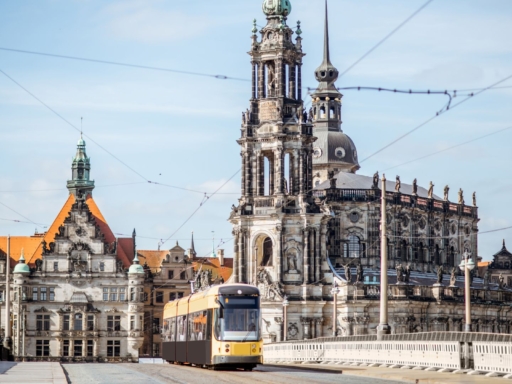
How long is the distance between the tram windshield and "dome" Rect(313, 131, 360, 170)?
86.8 metres

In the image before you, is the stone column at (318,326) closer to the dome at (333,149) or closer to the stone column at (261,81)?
the stone column at (261,81)

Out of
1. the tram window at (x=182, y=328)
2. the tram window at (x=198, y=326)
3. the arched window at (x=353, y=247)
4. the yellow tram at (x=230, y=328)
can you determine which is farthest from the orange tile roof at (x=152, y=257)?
the yellow tram at (x=230, y=328)

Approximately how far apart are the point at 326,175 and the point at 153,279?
21.6 m

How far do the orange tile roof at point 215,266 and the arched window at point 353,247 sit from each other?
2396 cm

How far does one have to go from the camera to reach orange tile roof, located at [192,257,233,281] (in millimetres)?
140500

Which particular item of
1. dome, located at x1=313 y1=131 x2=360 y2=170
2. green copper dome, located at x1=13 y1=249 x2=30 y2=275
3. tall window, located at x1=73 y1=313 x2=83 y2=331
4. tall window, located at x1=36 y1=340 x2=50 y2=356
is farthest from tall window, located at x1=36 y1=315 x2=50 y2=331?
dome, located at x1=313 y1=131 x2=360 y2=170

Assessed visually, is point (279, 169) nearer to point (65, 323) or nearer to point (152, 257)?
point (65, 323)

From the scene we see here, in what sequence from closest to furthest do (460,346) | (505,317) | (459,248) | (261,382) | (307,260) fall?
(261,382)
(460,346)
(307,260)
(505,317)
(459,248)

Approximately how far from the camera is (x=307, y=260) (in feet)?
351

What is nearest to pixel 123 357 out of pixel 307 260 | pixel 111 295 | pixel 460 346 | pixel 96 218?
pixel 111 295

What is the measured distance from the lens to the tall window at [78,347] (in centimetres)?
12665

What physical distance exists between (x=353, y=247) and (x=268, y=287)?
53.9 feet

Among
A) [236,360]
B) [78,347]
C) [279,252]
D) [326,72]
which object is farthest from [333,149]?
[236,360]

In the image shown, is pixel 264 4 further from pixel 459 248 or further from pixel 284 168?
pixel 459 248
